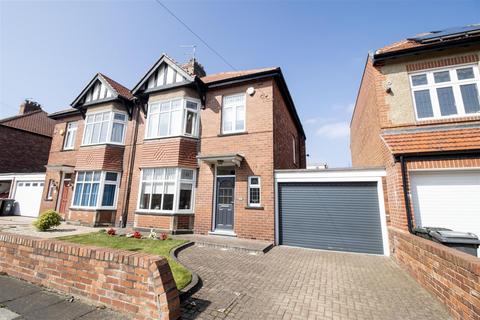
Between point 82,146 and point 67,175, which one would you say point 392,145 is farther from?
point 67,175

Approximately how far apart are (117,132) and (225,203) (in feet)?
27.0

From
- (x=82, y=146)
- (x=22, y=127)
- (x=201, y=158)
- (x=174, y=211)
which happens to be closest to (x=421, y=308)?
(x=201, y=158)

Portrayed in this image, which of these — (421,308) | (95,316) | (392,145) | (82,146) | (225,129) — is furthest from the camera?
(82,146)

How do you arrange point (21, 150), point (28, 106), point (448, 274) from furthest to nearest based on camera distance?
1. point (28, 106)
2. point (21, 150)
3. point (448, 274)

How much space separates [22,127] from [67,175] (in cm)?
1082

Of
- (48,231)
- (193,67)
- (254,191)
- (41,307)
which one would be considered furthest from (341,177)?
(48,231)

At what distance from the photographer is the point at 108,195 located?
12.1 metres

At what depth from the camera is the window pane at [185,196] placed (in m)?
10.2

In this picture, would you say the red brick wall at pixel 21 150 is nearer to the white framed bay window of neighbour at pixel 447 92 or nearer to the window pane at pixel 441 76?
the white framed bay window of neighbour at pixel 447 92

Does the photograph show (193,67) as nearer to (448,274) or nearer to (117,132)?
(117,132)

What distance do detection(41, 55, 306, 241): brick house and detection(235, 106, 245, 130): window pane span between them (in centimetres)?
5

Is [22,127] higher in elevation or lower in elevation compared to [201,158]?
higher

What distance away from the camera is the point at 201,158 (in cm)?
970

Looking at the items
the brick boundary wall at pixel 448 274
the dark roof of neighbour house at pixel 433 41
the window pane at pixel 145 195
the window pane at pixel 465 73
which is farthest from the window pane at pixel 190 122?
the window pane at pixel 465 73
